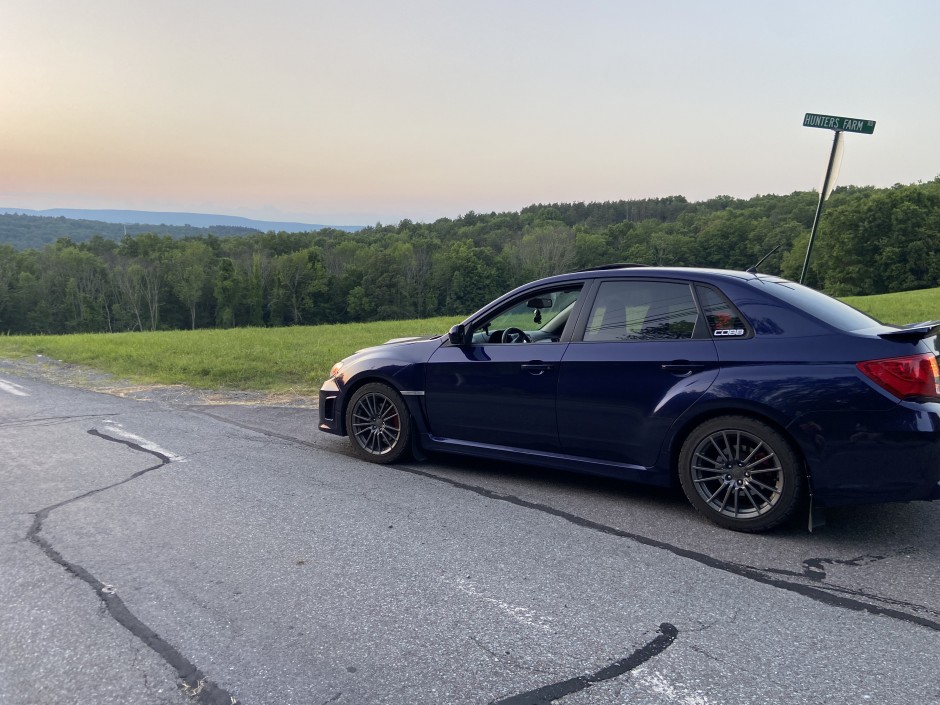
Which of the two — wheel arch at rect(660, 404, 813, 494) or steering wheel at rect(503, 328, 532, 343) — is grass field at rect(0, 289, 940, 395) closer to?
steering wheel at rect(503, 328, 532, 343)

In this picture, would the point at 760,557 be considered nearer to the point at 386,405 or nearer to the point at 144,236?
the point at 386,405

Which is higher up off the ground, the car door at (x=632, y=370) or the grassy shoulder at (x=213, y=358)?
the car door at (x=632, y=370)

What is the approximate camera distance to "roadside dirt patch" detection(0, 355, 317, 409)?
937 centimetres

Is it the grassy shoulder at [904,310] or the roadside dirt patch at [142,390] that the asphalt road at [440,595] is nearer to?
the roadside dirt patch at [142,390]

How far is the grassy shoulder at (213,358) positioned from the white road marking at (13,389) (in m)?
1.64

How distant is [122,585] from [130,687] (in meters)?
1.01

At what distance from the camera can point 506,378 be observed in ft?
17.3

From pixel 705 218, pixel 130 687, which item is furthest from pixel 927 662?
pixel 705 218

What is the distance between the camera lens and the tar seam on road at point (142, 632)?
101 inches

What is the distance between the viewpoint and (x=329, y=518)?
14.9 feet

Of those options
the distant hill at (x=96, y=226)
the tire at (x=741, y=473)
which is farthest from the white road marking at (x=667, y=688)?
the distant hill at (x=96, y=226)

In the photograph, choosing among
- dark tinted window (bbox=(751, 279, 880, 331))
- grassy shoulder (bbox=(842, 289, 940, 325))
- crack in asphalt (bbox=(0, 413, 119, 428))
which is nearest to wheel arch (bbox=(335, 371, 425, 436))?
dark tinted window (bbox=(751, 279, 880, 331))

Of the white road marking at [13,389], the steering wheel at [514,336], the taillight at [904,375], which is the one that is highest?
the taillight at [904,375]

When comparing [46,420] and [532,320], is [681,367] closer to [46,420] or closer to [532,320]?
[532,320]
